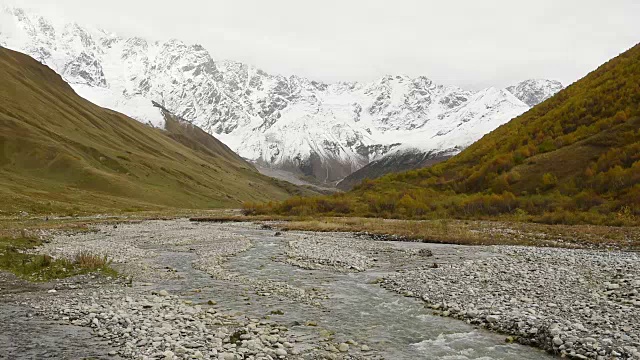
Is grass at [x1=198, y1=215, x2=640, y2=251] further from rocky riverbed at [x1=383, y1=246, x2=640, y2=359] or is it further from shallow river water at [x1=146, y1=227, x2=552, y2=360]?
shallow river water at [x1=146, y1=227, x2=552, y2=360]

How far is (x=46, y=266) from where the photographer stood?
28922 mm

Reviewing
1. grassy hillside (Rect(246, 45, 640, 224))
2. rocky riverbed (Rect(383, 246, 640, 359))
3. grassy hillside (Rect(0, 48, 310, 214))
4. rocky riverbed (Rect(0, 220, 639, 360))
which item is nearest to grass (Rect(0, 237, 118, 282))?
rocky riverbed (Rect(0, 220, 639, 360))

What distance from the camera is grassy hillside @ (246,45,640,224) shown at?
177 ft

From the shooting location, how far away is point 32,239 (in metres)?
41.7

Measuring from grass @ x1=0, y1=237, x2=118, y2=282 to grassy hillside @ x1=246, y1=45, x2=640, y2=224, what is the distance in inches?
1854

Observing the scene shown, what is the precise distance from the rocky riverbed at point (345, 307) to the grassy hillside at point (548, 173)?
Answer: 72.4ft

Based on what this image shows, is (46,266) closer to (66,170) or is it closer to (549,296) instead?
(549,296)

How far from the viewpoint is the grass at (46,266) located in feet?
88.9

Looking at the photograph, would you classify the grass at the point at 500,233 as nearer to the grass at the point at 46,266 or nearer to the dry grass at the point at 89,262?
the dry grass at the point at 89,262

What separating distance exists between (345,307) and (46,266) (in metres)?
19.1

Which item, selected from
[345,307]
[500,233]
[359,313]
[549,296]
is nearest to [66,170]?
[500,233]

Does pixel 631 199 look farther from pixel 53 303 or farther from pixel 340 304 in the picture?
pixel 53 303

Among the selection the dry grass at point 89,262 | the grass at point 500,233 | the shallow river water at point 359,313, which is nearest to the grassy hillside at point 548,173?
the grass at point 500,233

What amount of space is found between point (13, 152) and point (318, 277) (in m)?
144
